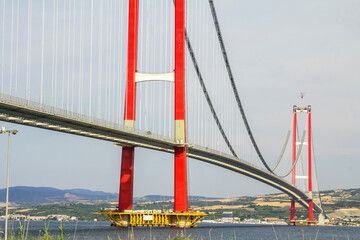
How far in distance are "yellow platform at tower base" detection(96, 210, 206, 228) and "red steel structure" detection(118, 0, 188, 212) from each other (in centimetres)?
66

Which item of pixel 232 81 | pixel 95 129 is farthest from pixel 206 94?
pixel 95 129

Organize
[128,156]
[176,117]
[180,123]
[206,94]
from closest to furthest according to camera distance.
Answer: [176,117] < [180,123] < [128,156] < [206,94]

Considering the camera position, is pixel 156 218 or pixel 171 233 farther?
pixel 156 218

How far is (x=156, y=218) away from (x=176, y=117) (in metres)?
9.15

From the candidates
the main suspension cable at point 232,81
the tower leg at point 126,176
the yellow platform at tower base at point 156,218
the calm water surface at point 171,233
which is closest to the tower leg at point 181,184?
the yellow platform at tower base at point 156,218

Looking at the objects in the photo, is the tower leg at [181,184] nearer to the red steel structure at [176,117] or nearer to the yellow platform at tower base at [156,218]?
the red steel structure at [176,117]

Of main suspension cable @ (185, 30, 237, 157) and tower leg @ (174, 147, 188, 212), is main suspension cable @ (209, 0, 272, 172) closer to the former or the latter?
main suspension cable @ (185, 30, 237, 157)

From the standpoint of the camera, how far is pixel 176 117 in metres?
55.0

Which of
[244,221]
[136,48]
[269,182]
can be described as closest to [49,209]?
[244,221]

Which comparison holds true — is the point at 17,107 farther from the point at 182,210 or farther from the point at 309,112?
the point at 309,112

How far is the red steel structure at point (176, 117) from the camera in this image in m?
54.8

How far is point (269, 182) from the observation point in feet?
299

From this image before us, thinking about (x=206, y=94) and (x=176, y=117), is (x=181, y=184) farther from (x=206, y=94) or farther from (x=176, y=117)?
(x=206, y=94)

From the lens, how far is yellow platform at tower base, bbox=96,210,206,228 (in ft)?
181
